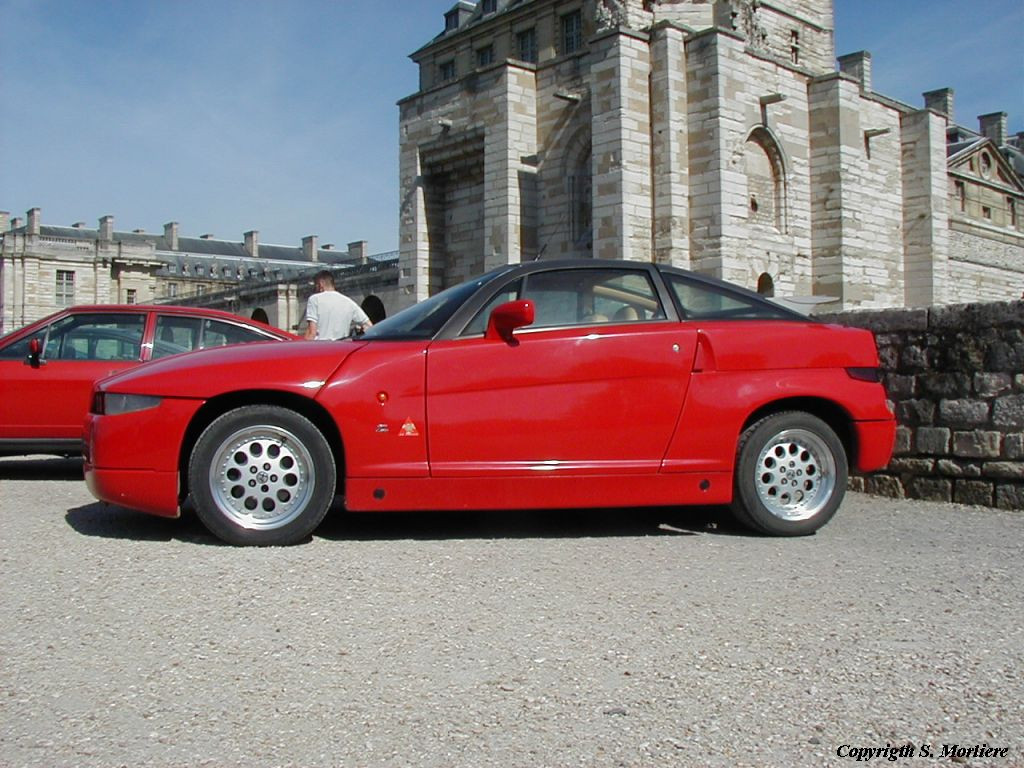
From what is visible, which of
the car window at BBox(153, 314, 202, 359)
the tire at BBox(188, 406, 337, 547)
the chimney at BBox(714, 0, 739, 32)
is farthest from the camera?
the chimney at BBox(714, 0, 739, 32)

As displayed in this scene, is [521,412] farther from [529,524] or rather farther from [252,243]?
[252,243]

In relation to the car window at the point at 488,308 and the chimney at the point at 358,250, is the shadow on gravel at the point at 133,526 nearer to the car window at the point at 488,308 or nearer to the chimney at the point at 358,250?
the car window at the point at 488,308

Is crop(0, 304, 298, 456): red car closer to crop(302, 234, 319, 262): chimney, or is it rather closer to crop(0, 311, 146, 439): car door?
crop(0, 311, 146, 439): car door

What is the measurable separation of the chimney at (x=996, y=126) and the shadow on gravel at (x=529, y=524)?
76.0 meters

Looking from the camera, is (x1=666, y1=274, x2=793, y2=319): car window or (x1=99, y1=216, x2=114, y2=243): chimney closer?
(x1=666, y1=274, x2=793, y2=319): car window

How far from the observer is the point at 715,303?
5.44 meters

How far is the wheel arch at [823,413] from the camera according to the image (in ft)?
17.7

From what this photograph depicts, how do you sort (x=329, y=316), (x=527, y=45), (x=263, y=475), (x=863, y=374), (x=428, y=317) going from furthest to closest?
(x=527, y=45) → (x=329, y=316) → (x=863, y=374) → (x=428, y=317) → (x=263, y=475)

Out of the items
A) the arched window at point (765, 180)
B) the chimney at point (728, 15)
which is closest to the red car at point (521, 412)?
the arched window at point (765, 180)

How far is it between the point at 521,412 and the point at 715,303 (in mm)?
1342

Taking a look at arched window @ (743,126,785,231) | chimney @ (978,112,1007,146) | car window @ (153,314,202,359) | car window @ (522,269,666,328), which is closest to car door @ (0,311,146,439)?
car window @ (153,314,202,359)

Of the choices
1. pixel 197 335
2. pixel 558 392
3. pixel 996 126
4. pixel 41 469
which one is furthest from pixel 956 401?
pixel 996 126

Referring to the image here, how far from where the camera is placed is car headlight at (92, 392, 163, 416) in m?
4.82

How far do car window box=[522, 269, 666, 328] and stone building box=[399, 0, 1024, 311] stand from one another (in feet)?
56.4
